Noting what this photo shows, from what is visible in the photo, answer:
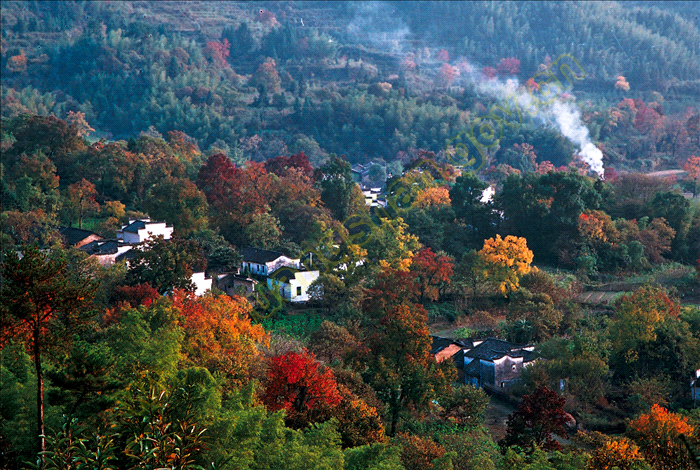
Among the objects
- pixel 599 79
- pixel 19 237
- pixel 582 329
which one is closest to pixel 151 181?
pixel 19 237

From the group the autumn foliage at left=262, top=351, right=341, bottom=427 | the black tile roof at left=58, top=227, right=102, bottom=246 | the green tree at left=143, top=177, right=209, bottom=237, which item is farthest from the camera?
the green tree at left=143, top=177, right=209, bottom=237

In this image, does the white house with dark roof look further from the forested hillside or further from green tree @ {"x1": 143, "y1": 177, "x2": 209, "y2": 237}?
the forested hillside

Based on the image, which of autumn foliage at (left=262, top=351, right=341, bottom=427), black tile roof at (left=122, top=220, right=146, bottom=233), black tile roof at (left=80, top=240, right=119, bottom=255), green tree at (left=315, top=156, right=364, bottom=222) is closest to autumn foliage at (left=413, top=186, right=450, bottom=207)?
green tree at (left=315, top=156, right=364, bottom=222)

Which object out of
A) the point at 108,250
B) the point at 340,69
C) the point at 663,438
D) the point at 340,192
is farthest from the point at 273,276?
the point at 340,69

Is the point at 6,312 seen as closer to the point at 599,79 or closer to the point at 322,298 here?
the point at 322,298

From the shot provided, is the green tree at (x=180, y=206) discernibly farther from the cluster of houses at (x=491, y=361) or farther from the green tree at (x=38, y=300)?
the green tree at (x=38, y=300)

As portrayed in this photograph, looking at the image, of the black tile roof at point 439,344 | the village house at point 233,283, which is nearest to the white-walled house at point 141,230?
the village house at point 233,283

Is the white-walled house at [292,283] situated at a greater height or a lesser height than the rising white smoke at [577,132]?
greater
